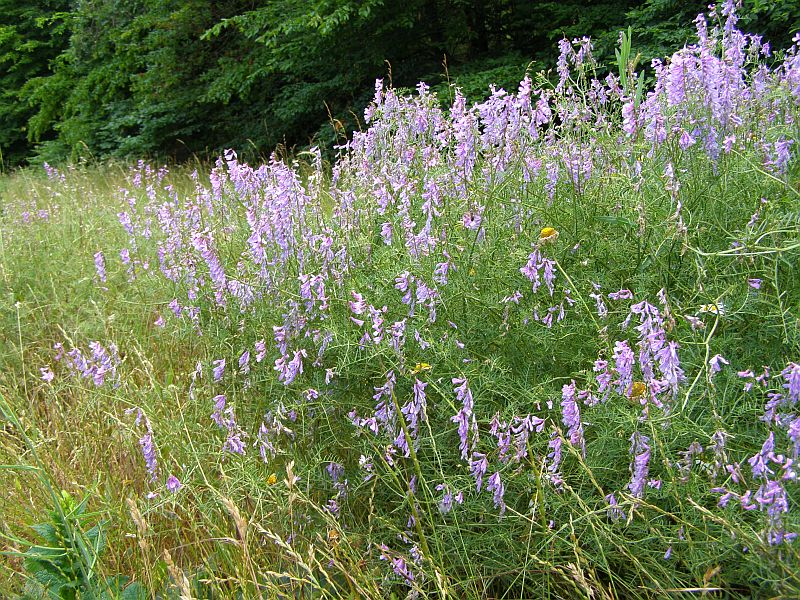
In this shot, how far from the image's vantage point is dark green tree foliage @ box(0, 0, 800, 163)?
27.7ft

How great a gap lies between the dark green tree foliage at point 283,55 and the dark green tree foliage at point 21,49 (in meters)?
2.27

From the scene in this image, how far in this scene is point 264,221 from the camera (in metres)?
2.46

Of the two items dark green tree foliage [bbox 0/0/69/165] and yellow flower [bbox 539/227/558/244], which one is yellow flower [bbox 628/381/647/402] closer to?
yellow flower [bbox 539/227/558/244]

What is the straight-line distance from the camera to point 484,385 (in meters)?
1.94

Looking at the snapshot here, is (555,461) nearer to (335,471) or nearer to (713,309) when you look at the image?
(713,309)

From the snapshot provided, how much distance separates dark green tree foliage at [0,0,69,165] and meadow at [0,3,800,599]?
1677 centimetres

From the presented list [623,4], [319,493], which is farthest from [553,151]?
[623,4]

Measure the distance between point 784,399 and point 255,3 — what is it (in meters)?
11.4

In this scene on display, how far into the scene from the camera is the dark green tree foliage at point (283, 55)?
8.45 meters

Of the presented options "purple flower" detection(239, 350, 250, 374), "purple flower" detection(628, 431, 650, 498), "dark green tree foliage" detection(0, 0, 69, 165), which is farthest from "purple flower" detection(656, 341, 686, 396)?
"dark green tree foliage" detection(0, 0, 69, 165)

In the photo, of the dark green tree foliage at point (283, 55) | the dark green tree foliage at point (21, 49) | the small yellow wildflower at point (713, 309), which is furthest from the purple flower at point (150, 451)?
the dark green tree foliage at point (21, 49)

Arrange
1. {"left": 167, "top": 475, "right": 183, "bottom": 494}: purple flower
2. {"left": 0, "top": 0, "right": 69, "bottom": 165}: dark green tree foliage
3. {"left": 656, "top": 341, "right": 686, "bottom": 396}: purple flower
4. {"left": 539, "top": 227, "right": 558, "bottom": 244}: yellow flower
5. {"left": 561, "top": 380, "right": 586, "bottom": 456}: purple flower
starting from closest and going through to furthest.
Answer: {"left": 656, "top": 341, "right": 686, "bottom": 396}: purple flower
{"left": 561, "top": 380, "right": 586, "bottom": 456}: purple flower
{"left": 539, "top": 227, "right": 558, "bottom": 244}: yellow flower
{"left": 167, "top": 475, "right": 183, "bottom": 494}: purple flower
{"left": 0, "top": 0, "right": 69, "bottom": 165}: dark green tree foliage

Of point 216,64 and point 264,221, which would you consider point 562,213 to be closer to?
point 264,221

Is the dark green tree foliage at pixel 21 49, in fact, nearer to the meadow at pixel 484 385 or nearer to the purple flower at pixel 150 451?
the meadow at pixel 484 385
